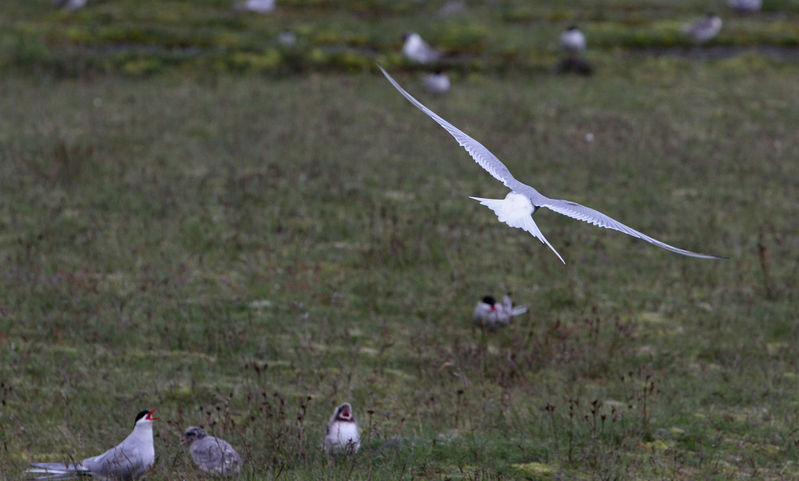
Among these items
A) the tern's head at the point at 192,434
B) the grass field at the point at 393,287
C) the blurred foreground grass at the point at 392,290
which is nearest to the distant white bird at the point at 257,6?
the grass field at the point at 393,287

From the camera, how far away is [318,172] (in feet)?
53.4

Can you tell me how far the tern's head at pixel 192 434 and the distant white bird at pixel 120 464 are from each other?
17.2 inches

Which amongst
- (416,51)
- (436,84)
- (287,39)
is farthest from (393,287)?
(287,39)

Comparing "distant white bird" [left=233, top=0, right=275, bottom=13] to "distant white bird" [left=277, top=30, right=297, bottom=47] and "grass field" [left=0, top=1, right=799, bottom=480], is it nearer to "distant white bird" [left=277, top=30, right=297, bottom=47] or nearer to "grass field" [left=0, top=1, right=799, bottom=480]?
"distant white bird" [left=277, top=30, right=297, bottom=47]

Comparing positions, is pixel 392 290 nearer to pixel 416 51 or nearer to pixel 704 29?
pixel 416 51

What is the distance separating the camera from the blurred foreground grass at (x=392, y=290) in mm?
8023

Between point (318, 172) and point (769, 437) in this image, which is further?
point (318, 172)

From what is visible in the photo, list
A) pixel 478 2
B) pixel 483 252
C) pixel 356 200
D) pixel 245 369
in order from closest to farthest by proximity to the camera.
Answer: pixel 245 369 → pixel 483 252 → pixel 356 200 → pixel 478 2

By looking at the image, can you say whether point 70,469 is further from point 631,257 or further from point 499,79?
point 499,79

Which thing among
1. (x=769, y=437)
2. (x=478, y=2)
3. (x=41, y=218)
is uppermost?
(x=478, y=2)

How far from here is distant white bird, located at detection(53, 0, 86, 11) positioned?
109 ft

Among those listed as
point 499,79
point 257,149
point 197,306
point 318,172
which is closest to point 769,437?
point 197,306

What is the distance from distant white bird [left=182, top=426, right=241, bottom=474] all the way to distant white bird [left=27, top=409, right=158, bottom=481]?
1.14 ft

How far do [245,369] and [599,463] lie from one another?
3558mm
